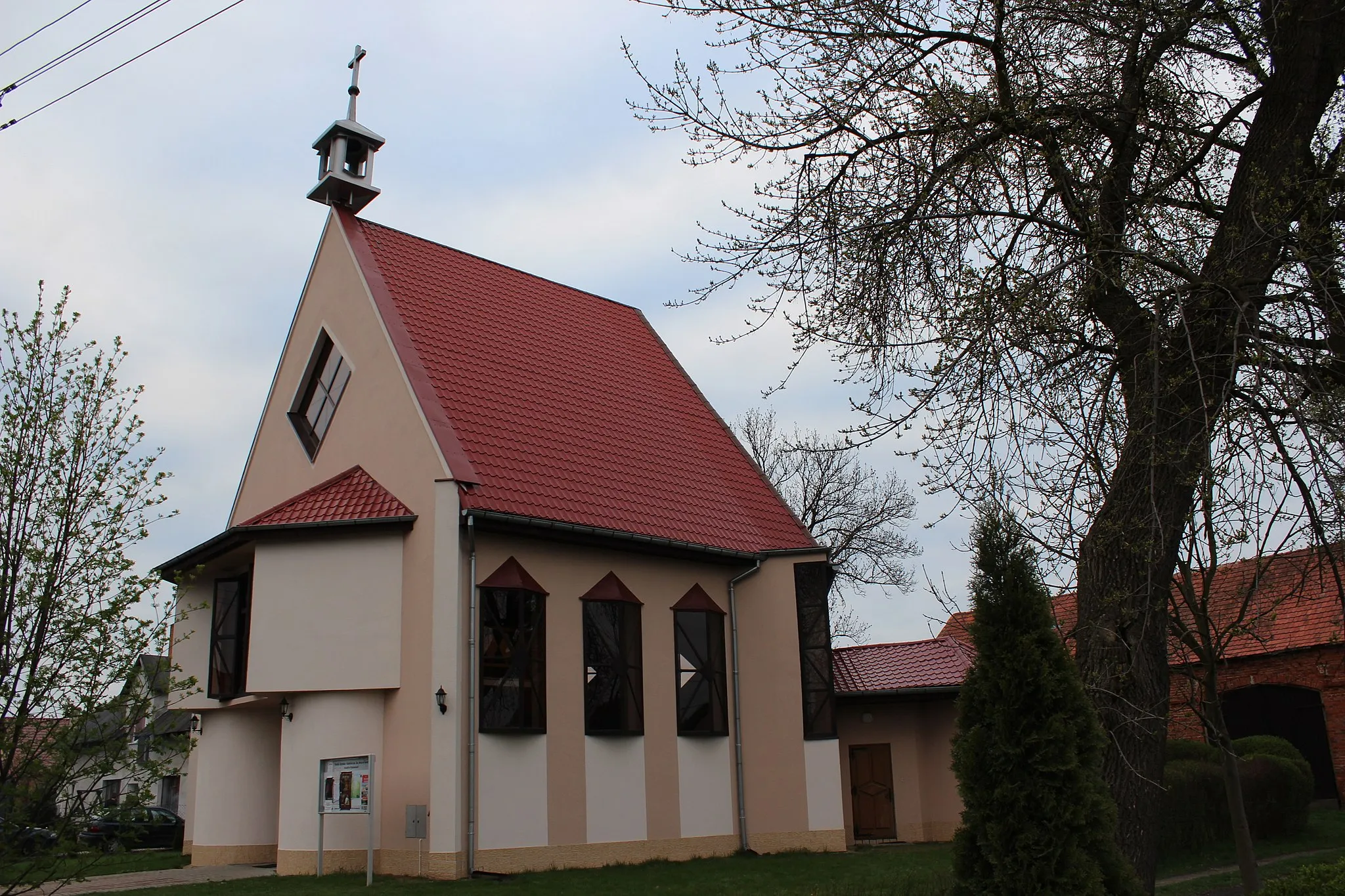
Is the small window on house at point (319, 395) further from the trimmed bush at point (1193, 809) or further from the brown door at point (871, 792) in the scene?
the trimmed bush at point (1193, 809)

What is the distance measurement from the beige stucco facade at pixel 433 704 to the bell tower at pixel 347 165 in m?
1.86

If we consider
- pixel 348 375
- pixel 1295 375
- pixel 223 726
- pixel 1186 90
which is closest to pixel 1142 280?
pixel 1295 375

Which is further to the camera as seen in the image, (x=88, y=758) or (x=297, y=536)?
(x=297, y=536)

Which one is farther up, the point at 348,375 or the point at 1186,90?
the point at 348,375

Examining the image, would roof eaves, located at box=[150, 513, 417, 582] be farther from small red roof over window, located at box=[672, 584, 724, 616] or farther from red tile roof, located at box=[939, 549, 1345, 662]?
red tile roof, located at box=[939, 549, 1345, 662]

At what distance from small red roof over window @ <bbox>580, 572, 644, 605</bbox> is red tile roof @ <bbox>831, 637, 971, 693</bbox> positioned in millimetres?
5358

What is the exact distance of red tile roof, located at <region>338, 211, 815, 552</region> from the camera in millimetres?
18328

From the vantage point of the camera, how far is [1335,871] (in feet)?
27.9

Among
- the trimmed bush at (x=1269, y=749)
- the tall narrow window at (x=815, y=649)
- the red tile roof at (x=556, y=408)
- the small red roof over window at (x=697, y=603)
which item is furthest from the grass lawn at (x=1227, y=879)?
the red tile roof at (x=556, y=408)

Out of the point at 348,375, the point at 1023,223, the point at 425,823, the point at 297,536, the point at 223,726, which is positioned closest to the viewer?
the point at 1023,223

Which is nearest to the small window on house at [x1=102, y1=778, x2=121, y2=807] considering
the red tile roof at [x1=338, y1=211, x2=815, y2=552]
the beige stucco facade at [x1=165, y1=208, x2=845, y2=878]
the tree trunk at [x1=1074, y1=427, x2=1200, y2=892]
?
the beige stucco facade at [x1=165, y1=208, x2=845, y2=878]

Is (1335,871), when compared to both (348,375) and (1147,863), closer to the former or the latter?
(1147,863)

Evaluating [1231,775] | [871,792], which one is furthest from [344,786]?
[871,792]

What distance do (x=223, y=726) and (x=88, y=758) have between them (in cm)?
1051
